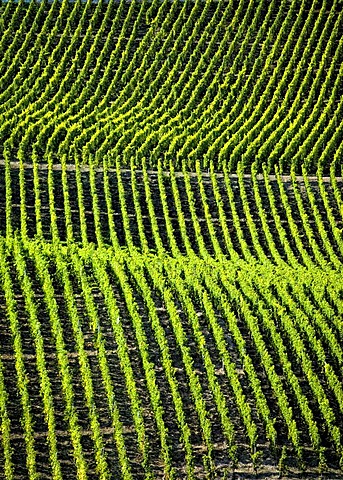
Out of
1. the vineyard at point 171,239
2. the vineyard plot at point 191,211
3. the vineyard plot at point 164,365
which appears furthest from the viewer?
the vineyard plot at point 191,211

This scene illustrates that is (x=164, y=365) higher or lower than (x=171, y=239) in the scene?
higher

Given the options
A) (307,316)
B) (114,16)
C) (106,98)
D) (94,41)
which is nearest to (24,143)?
(106,98)

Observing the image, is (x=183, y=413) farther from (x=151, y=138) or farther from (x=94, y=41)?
(x=94, y=41)

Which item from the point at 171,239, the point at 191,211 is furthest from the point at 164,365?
the point at 191,211

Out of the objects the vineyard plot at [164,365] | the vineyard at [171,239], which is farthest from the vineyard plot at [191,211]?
the vineyard plot at [164,365]

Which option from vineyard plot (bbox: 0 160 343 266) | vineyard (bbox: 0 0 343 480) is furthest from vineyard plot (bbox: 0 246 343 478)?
vineyard plot (bbox: 0 160 343 266)

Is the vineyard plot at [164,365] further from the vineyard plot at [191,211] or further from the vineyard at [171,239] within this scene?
the vineyard plot at [191,211]

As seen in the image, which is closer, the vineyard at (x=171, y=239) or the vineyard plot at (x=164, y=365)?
the vineyard plot at (x=164, y=365)

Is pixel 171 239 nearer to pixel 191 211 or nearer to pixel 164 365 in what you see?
pixel 191 211
